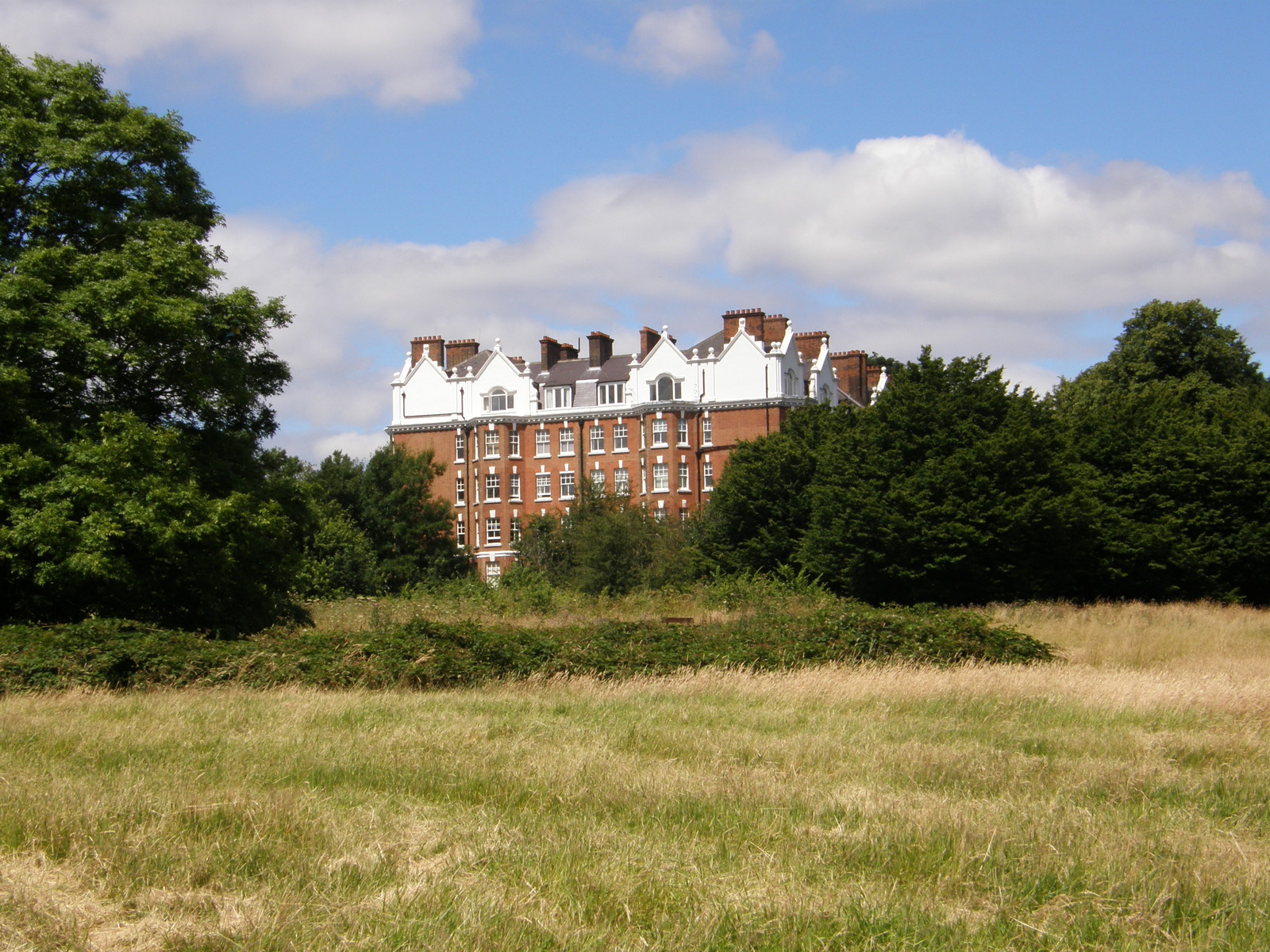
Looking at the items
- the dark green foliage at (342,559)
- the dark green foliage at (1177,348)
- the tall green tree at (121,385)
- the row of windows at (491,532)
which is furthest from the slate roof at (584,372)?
the tall green tree at (121,385)

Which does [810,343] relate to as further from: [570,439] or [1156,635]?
[1156,635]

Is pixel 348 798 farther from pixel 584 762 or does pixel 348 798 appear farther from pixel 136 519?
pixel 136 519

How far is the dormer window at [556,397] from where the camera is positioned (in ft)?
275

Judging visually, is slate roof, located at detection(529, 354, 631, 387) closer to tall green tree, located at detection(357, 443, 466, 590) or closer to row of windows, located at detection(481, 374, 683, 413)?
row of windows, located at detection(481, 374, 683, 413)

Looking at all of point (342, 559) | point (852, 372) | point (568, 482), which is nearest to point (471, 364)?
point (568, 482)

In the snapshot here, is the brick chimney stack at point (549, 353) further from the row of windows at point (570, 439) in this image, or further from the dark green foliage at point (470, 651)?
the dark green foliage at point (470, 651)

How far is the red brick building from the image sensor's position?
3059 inches

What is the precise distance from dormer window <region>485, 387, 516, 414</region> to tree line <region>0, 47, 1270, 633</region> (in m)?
6.53

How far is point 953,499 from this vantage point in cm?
4284

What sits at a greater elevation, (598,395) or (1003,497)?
(598,395)

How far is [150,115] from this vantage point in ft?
89.8

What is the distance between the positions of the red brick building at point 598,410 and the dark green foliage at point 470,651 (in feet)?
174

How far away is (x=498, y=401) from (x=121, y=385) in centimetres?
5833

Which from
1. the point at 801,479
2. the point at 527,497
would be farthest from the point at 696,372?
the point at 801,479
